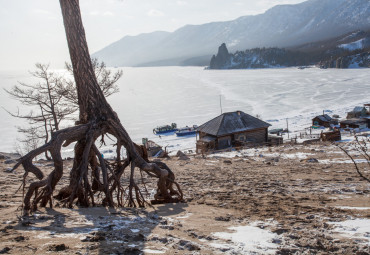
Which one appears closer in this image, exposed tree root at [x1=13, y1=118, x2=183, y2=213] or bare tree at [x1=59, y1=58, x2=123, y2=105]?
exposed tree root at [x1=13, y1=118, x2=183, y2=213]

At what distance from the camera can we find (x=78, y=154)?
6219 millimetres

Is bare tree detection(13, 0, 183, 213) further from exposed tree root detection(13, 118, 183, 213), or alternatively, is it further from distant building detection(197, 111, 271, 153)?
distant building detection(197, 111, 271, 153)

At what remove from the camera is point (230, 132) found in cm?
2888

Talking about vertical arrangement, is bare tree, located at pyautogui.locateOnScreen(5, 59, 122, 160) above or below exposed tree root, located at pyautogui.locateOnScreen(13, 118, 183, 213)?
above

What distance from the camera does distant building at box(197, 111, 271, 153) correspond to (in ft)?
93.6

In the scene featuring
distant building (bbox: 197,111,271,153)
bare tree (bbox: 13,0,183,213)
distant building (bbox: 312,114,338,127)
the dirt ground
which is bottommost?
distant building (bbox: 312,114,338,127)

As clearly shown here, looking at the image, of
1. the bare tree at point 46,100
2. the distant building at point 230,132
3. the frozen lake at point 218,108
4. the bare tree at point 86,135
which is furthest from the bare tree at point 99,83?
the frozen lake at point 218,108

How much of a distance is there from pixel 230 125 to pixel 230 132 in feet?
2.83

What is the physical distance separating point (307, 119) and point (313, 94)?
26.6 meters

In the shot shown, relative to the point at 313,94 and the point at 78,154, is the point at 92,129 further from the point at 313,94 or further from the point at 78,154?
the point at 313,94

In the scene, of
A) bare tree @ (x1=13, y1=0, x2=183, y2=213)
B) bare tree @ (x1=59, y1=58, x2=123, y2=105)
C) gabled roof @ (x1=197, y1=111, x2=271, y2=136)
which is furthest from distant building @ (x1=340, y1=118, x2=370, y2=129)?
bare tree @ (x1=13, y1=0, x2=183, y2=213)

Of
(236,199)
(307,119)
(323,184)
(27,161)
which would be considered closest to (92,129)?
(27,161)

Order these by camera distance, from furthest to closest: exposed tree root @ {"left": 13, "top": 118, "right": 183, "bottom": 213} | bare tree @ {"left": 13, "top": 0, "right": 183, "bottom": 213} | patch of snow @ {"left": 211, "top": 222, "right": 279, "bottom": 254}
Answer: bare tree @ {"left": 13, "top": 0, "right": 183, "bottom": 213} < exposed tree root @ {"left": 13, "top": 118, "right": 183, "bottom": 213} < patch of snow @ {"left": 211, "top": 222, "right": 279, "bottom": 254}

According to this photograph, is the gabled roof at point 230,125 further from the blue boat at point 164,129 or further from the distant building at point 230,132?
the blue boat at point 164,129
